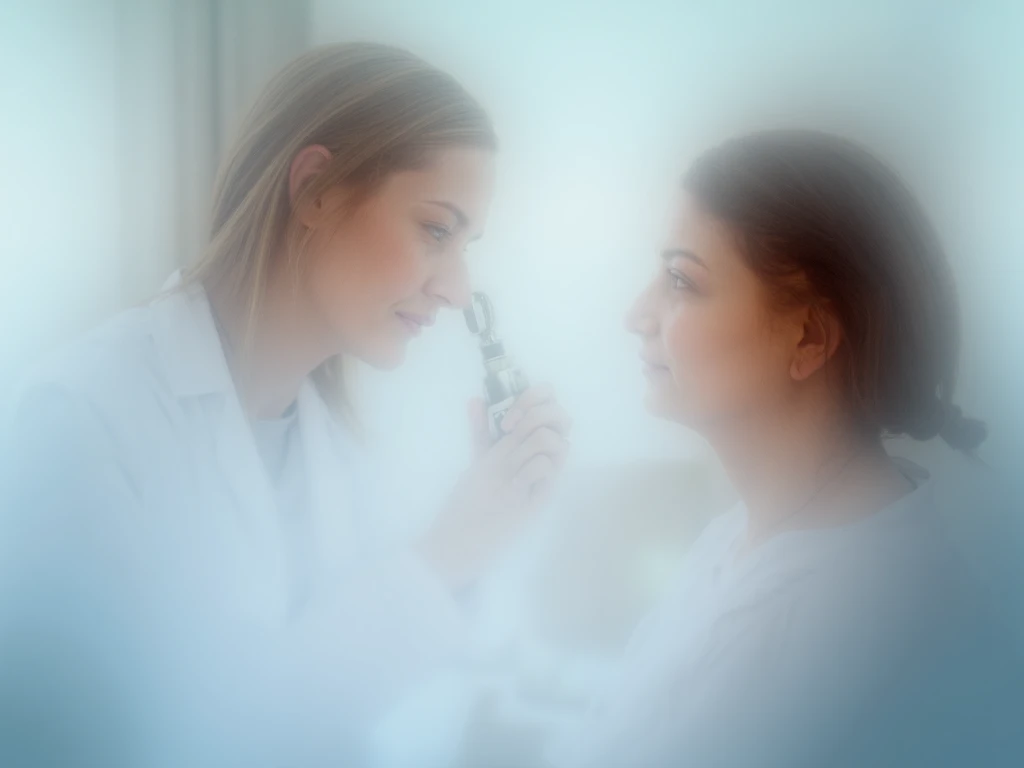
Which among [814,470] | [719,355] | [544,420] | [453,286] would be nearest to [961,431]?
[814,470]

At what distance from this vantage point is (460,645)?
2.88 feet

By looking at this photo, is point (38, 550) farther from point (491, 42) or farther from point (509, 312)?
point (491, 42)

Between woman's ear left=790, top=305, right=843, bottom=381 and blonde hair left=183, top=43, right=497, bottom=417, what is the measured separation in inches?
14.9

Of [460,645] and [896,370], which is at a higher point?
[896,370]

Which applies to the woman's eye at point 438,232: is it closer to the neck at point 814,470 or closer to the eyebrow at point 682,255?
the eyebrow at point 682,255

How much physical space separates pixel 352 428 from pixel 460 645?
0.26 metres

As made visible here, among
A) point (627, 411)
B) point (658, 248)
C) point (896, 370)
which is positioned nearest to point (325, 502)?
point (627, 411)

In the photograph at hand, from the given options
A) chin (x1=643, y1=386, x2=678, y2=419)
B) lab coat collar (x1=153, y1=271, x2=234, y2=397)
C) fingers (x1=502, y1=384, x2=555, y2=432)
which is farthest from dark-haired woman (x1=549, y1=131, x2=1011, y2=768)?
lab coat collar (x1=153, y1=271, x2=234, y2=397)

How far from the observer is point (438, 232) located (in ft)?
2.80

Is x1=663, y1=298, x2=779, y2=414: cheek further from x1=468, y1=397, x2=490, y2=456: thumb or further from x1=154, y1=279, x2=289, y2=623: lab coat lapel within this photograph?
x1=154, y1=279, x2=289, y2=623: lab coat lapel

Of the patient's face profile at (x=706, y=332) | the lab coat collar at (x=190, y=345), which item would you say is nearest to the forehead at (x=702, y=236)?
the patient's face profile at (x=706, y=332)

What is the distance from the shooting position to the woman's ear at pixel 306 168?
0.83m

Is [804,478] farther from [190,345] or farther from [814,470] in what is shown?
[190,345]

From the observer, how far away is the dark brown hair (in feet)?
2.65
